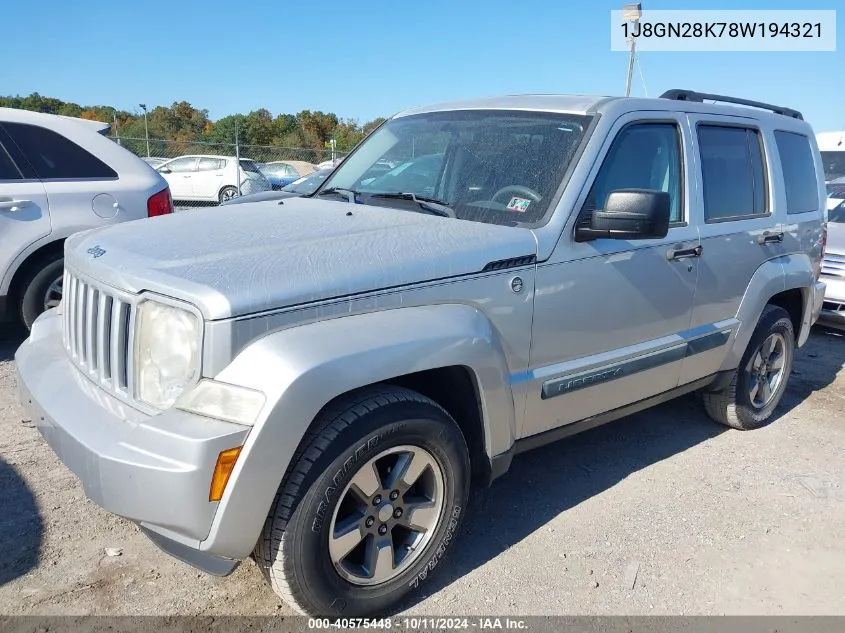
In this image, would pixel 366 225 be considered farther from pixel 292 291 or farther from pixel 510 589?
pixel 510 589

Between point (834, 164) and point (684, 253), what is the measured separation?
32.1ft

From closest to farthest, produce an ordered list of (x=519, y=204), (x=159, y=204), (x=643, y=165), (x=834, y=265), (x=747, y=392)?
(x=519, y=204) < (x=643, y=165) < (x=747, y=392) < (x=159, y=204) < (x=834, y=265)

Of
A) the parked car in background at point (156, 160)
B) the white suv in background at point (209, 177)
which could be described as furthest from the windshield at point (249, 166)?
the parked car in background at point (156, 160)

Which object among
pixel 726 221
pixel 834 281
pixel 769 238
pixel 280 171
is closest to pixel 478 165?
pixel 726 221

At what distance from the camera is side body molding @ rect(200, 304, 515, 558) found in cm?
204

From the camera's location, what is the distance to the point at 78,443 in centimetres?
221

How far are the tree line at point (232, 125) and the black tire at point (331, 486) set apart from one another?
30.7 meters

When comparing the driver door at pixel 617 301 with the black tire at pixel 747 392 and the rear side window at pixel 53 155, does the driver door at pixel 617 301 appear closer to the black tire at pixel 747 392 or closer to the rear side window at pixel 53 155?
the black tire at pixel 747 392

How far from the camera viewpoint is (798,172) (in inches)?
179

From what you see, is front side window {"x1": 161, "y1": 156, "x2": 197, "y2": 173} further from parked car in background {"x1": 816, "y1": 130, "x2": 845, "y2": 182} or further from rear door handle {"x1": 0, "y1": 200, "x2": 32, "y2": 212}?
parked car in background {"x1": 816, "y1": 130, "x2": 845, "y2": 182}

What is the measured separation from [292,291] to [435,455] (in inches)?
32.8

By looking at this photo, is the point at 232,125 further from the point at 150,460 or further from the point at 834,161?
the point at 150,460

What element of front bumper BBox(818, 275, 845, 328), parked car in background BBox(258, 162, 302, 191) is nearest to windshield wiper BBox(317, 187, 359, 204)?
front bumper BBox(818, 275, 845, 328)

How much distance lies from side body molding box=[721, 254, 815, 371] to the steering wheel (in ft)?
5.67
